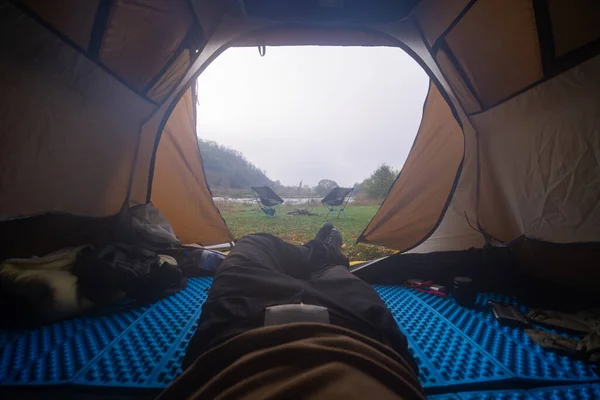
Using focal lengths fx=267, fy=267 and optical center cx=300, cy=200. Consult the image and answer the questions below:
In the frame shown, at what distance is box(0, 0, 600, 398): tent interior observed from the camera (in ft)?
3.95

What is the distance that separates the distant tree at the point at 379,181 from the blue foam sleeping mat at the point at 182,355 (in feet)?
52.1

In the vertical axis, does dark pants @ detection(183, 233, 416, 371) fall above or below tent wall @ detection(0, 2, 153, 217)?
below

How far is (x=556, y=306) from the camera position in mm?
1479

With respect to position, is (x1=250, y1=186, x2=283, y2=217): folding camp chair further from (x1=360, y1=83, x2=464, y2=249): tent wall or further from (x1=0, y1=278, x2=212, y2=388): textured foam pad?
(x1=0, y1=278, x2=212, y2=388): textured foam pad

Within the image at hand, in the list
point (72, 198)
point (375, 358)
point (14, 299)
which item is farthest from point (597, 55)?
point (14, 299)

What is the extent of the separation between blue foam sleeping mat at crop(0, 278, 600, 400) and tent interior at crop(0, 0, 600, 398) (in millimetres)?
41

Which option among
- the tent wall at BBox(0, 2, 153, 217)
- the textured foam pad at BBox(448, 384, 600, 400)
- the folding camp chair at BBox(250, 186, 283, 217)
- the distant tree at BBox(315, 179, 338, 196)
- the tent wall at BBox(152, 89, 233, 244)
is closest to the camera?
the textured foam pad at BBox(448, 384, 600, 400)

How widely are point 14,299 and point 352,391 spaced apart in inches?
63.3

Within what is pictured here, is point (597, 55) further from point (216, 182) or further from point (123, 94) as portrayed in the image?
point (216, 182)

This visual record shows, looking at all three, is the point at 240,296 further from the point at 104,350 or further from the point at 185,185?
the point at 185,185

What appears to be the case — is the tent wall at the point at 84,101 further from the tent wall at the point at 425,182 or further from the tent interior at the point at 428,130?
the tent wall at the point at 425,182

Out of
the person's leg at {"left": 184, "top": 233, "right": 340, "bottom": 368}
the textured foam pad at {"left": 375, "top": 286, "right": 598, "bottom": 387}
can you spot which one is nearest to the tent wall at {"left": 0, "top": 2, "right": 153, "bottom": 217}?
the person's leg at {"left": 184, "top": 233, "right": 340, "bottom": 368}

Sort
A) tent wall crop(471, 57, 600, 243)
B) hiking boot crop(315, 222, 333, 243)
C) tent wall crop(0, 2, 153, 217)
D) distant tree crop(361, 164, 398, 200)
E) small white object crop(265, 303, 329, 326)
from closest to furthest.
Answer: small white object crop(265, 303, 329, 326), tent wall crop(0, 2, 153, 217), tent wall crop(471, 57, 600, 243), hiking boot crop(315, 222, 333, 243), distant tree crop(361, 164, 398, 200)

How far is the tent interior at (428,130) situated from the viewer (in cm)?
120
